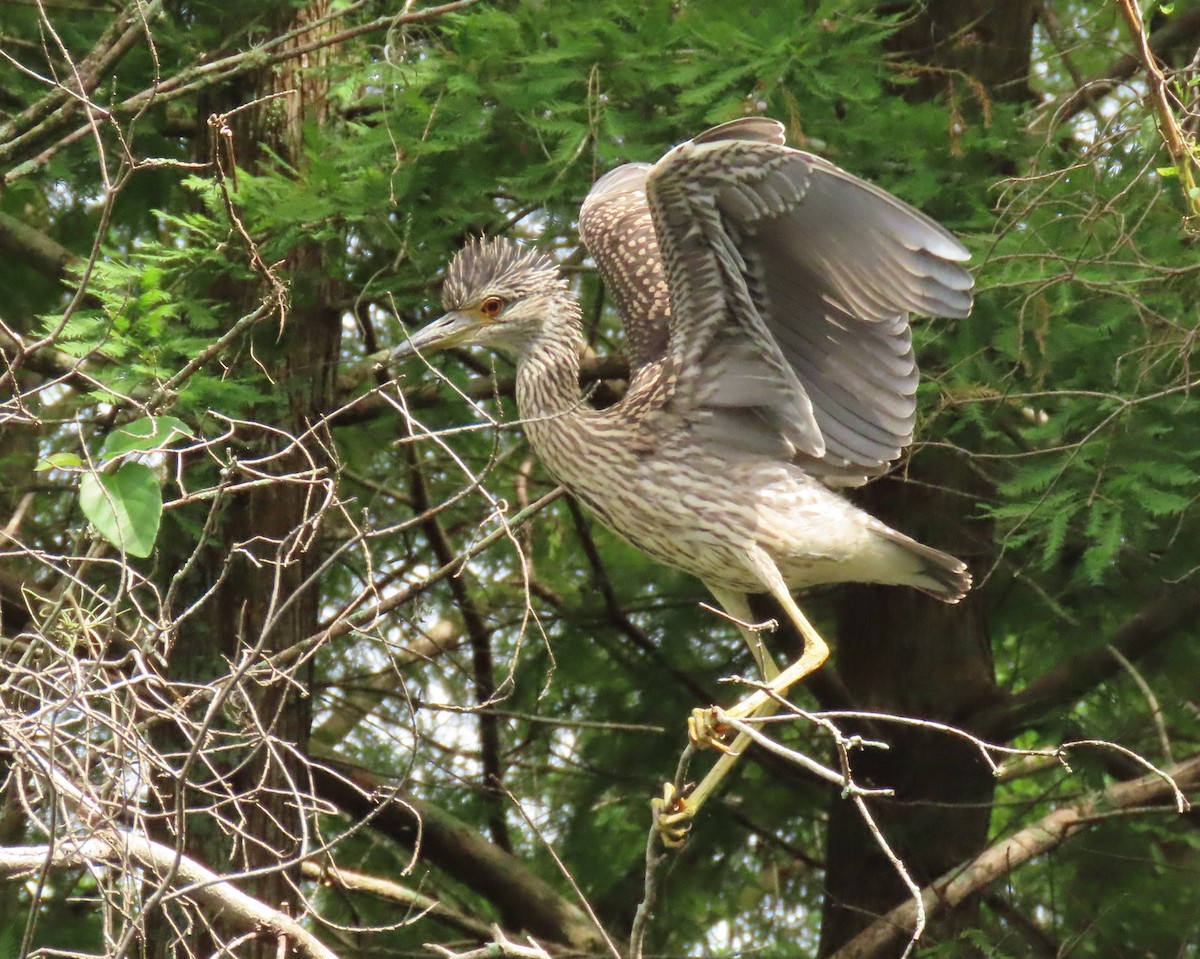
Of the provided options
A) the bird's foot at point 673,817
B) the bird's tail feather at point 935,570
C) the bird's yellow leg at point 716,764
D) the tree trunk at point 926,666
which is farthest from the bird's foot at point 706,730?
the tree trunk at point 926,666

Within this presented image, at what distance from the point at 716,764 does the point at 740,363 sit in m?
A: 1.06

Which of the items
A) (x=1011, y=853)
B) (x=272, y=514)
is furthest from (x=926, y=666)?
(x=272, y=514)

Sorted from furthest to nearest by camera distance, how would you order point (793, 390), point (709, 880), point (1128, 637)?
1. point (709, 880)
2. point (1128, 637)
3. point (793, 390)

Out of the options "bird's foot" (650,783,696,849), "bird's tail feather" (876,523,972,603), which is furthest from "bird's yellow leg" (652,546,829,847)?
"bird's tail feather" (876,523,972,603)

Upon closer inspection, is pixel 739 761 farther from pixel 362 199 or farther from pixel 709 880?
pixel 362 199

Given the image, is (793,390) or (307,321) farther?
(307,321)

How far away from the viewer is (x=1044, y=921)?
213 inches

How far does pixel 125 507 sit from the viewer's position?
2.41 meters

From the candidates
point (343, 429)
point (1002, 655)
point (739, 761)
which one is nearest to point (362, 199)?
point (343, 429)

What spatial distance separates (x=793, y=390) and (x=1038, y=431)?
0.63 m

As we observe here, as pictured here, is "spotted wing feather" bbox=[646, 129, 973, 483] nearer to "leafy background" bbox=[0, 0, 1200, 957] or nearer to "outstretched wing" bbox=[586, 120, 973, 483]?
"outstretched wing" bbox=[586, 120, 973, 483]

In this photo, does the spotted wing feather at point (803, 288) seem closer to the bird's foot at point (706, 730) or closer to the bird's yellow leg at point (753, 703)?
the bird's yellow leg at point (753, 703)

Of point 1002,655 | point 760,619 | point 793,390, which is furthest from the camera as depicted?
point 1002,655

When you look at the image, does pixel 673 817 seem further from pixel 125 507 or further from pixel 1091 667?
pixel 125 507
